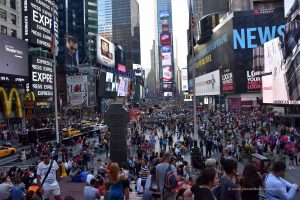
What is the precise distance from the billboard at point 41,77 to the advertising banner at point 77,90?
22400mm

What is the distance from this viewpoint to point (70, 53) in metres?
73.1

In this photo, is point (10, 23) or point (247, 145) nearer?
point (247, 145)

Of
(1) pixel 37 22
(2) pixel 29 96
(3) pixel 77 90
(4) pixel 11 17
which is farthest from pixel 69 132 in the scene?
(3) pixel 77 90

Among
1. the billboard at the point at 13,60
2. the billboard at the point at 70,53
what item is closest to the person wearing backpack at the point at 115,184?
the billboard at the point at 13,60

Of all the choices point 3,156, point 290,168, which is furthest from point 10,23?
point 290,168

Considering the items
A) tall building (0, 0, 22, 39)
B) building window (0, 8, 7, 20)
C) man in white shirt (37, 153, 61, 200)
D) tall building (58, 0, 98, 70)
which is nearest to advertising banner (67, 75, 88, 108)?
tall building (0, 0, 22, 39)

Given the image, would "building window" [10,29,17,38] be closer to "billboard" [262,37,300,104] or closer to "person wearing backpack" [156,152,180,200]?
"billboard" [262,37,300,104]

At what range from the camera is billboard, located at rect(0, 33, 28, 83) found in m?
44.4

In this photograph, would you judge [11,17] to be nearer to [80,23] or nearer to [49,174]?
[49,174]

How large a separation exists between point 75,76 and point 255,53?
1496 inches

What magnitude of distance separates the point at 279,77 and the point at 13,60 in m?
33.9

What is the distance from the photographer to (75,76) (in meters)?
80.8

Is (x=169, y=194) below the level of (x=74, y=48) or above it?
below

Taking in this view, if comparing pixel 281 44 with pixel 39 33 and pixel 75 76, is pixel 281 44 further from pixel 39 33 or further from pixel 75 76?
pixel 75 76
